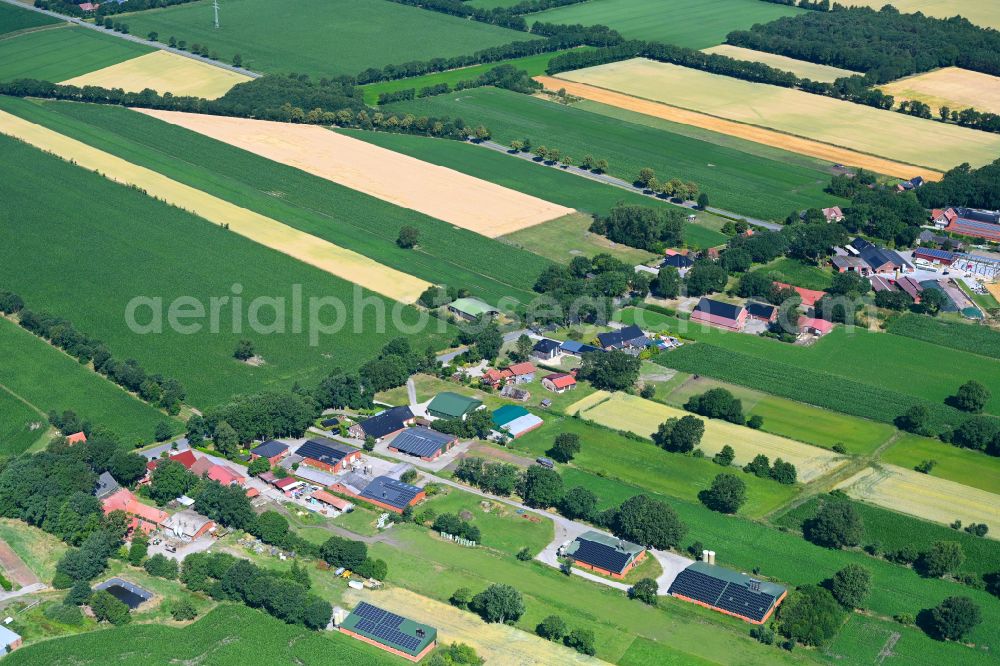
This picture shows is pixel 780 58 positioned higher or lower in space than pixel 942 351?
higher

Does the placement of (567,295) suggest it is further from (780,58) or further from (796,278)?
(780,58)

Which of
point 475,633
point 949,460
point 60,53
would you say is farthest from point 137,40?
point 475,633

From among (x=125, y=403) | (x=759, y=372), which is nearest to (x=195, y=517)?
(x=125, y=403)

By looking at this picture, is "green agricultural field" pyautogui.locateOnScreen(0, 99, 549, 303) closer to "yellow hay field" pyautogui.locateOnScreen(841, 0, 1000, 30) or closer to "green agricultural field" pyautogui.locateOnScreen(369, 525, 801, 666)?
"green agricultural field" pyautogui.locateOnScreen(369, 525, 801, 666)

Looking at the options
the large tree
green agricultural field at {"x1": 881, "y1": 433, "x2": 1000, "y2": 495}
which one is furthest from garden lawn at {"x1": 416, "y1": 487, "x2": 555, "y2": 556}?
green agricultural field at {"x1": 881, "y1": 433, "x2": 1000, "y2": 495}

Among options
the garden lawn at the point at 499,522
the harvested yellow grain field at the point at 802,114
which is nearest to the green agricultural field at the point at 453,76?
the harvested yellow grain field at the point at 802,114

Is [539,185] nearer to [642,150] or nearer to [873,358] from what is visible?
[642,150]
